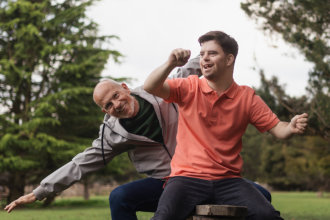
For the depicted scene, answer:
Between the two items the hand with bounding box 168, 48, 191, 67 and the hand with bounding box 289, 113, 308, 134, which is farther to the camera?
the hand with bounding box 289, 113, 308, 134

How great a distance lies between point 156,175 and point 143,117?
471 millimetres

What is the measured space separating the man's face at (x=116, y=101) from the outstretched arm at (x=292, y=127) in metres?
1.12

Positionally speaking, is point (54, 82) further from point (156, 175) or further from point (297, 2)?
point (156, 175)

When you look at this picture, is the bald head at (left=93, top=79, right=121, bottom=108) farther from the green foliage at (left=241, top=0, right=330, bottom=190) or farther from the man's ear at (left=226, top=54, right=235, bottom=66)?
the green foliage at (left=241, top=0, right=330, bottom=190)

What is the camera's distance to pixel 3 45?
19500mm

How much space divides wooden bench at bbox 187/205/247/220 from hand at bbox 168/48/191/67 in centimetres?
80

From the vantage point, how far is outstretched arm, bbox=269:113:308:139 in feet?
8.76

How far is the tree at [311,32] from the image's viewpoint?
10633mm

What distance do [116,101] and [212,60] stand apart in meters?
0.90

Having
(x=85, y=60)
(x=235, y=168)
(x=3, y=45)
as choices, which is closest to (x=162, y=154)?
(x=235, y=168)

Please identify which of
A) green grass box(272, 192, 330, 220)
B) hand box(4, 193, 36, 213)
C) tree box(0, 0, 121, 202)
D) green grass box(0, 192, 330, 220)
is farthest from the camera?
tree box(0, 0, 121, 202)

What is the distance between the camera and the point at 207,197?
8.66 feet

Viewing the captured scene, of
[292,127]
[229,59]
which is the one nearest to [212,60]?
[229,59]

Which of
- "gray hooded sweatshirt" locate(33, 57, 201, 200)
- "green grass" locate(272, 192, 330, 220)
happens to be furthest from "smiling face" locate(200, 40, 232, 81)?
"green grass" locate(272, 192, 330, 220)
